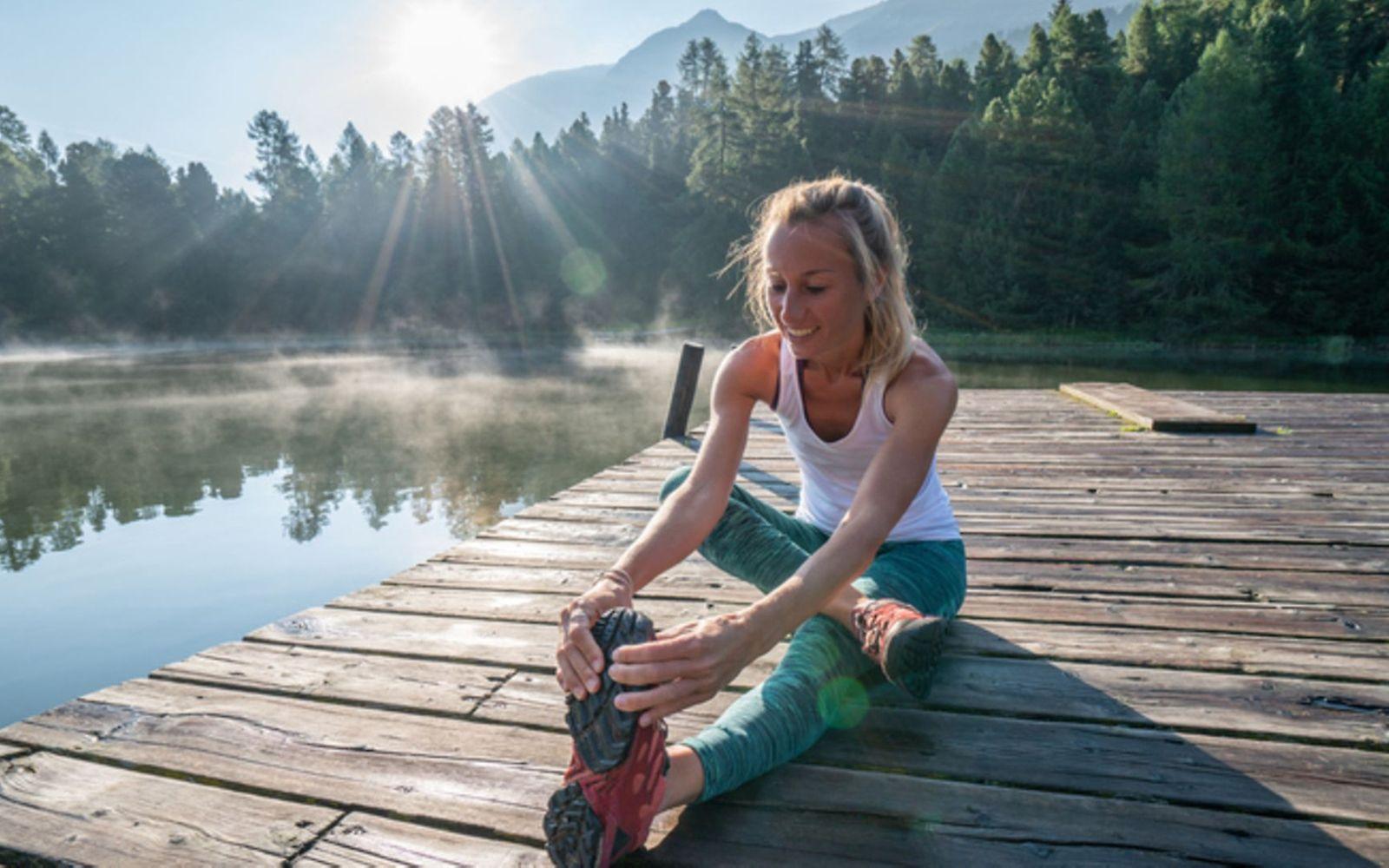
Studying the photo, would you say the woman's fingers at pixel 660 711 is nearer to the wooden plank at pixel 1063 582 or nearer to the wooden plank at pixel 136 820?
the wooden plank at pixel 136 820

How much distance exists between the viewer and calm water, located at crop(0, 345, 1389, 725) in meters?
5.89

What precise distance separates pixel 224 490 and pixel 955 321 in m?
28.2

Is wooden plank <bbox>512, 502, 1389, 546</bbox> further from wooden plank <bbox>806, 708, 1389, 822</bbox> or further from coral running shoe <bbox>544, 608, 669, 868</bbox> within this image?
coral running shoe <bbox>544, 608, 669, 868</bbox>

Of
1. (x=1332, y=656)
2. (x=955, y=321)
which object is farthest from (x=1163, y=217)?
(x=1332, y=656)

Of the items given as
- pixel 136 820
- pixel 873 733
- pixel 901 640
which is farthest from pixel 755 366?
pixel 136 820

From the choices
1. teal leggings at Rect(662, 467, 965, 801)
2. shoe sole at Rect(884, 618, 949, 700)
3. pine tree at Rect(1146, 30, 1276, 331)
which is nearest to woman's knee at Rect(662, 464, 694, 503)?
teal leggings at Rect(662, 467, 965, 801)

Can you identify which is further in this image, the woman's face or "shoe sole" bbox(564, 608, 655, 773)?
the woman's face

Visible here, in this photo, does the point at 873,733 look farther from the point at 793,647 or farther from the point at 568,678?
the point at 568,678

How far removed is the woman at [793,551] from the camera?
4.19 feet

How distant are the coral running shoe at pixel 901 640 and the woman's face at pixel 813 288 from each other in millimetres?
646

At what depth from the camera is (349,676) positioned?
7.03ft

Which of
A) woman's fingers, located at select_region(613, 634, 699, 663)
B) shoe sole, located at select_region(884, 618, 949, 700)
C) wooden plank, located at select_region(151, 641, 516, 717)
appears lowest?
wooden plank, located at select_region(151, 641, 516, 717)

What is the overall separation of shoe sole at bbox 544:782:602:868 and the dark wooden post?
4.67m

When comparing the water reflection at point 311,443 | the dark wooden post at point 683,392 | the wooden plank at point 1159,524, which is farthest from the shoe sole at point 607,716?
the water reflection at point 311,443
